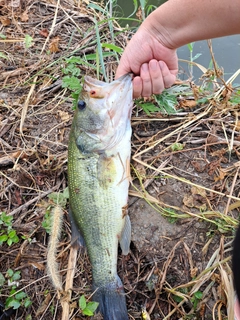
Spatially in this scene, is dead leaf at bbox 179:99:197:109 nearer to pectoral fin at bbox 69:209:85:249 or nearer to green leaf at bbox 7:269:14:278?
pectoral fin at bbox 69:209:85:249

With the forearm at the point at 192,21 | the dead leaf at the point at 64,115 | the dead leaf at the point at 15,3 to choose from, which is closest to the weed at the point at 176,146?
the forearm at the point at 192,21

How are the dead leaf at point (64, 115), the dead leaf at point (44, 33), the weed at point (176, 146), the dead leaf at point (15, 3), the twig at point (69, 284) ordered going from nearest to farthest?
the twig at point (69, 284), the weed at point (176, 146), the dead leaf at point (64, 115), the dead leaf at point (44, 33), the dead leaf at point (15, 3)

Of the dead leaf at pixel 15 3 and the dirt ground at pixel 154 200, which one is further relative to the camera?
the dead leaf at pixel 15 3

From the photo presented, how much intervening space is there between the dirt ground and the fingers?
324 millimetres

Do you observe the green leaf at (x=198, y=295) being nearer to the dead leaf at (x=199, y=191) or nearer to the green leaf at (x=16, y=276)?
the dead leaf at (x=199, y=191)

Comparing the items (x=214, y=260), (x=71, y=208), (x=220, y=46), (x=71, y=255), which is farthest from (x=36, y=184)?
(x=220, y=46)

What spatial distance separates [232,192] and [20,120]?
2015mm

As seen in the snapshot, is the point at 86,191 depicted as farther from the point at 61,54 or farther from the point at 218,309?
the point at 61,54

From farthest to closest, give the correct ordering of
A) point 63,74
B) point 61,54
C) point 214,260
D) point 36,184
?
1. point 61,54
2. point 63,74
3. point 36,184
4. point 214,260

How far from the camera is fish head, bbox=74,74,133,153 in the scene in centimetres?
247

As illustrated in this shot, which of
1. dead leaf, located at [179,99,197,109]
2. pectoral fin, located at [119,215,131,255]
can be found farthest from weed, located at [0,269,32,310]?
dead leaf, located at [179,99,197,109]

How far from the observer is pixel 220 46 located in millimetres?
5039

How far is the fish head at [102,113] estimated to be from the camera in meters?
2.47

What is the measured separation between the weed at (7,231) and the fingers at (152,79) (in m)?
1.35
